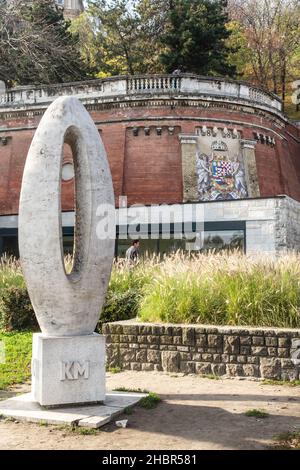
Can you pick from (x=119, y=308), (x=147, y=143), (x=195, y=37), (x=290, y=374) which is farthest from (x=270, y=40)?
(x=290, y=374)

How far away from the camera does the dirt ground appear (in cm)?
489

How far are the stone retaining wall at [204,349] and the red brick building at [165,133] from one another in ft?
53.3

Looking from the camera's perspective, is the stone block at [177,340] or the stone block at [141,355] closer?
the stone block at [177,340]

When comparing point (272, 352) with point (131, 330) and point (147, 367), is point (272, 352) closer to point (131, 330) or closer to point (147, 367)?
point (147, 367)

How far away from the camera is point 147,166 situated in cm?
2531

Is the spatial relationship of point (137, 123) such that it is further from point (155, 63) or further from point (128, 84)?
point (155, 63)

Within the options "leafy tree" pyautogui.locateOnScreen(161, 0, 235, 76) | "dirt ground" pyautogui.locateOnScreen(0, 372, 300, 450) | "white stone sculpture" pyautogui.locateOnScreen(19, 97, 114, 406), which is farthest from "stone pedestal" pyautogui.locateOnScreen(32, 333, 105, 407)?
"leafy tree" pyautogui.locateOnScreen(161, 0, 235, 76)

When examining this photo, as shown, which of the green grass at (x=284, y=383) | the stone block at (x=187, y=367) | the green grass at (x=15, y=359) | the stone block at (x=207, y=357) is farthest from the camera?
the stone block at (x=187, y=367)

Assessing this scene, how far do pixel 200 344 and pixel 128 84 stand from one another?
19.4 metres

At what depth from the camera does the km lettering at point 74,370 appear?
5.89m

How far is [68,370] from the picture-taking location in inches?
233

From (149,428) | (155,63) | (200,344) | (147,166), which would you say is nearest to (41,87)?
(147,166)

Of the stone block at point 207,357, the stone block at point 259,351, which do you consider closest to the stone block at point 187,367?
the stone block at point 207,357

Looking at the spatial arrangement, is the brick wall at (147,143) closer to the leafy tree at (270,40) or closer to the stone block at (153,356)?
the stone block at (153,356)
